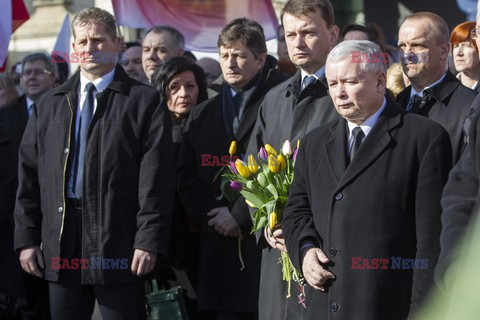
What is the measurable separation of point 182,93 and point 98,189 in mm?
1365

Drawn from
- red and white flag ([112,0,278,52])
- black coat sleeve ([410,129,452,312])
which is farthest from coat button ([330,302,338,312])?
red and white flag ([112,0,278,52])

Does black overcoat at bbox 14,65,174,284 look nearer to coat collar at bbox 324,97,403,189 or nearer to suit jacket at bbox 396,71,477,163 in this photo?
coat collar at bbox 324,97,403,189

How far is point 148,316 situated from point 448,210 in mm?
2917

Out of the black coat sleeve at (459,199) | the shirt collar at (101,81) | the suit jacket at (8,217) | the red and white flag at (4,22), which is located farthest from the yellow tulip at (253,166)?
the red and white flag at (4,22)

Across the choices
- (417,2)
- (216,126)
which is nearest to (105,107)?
(216,126)

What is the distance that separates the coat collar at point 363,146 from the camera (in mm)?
3816

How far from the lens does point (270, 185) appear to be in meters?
4.46

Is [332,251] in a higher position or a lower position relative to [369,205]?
lower

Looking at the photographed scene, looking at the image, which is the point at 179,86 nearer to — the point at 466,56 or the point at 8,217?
the point at 8,217

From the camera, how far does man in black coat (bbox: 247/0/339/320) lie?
15.3ft

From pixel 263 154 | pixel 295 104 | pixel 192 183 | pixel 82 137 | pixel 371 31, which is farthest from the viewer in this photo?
pixel 371 31

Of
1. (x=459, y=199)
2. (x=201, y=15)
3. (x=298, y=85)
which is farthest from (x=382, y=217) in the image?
(x=201, y=15)

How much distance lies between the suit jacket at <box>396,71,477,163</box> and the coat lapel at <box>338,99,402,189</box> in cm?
52

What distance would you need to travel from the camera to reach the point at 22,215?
17.8 ft
